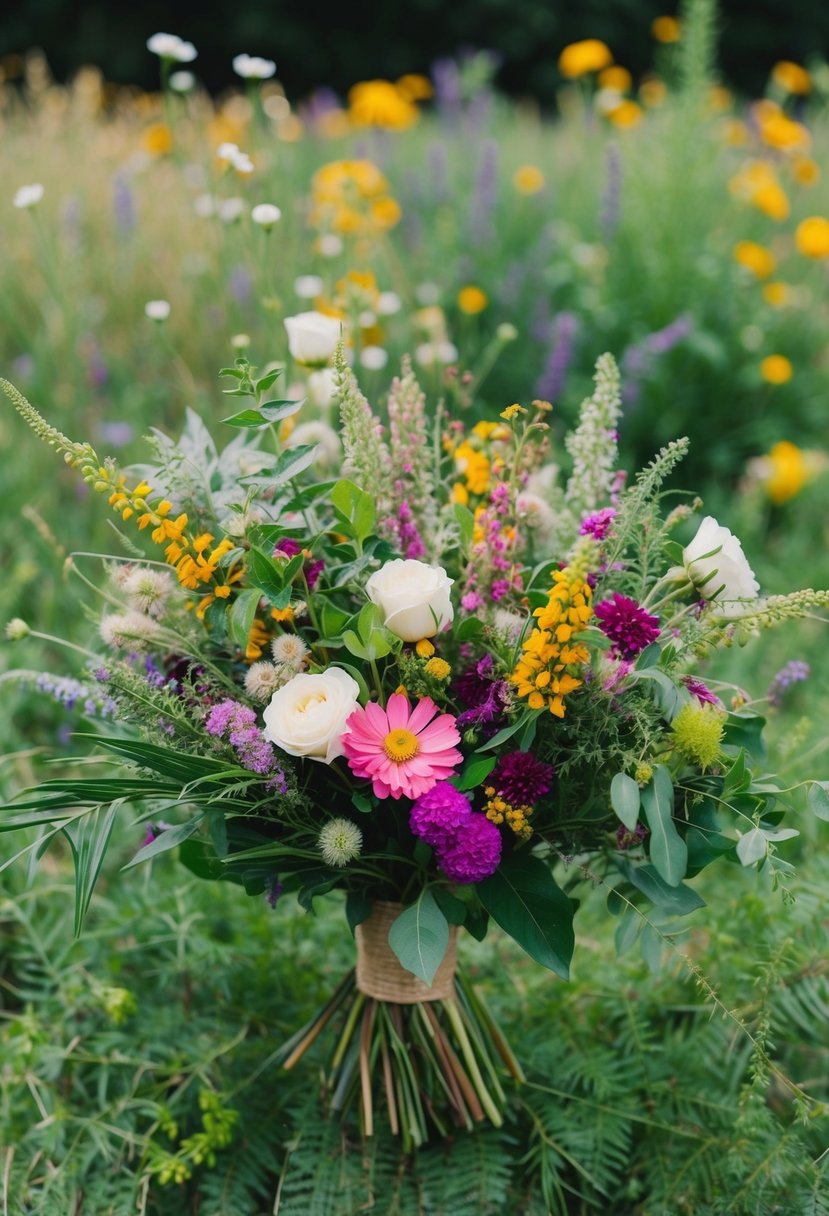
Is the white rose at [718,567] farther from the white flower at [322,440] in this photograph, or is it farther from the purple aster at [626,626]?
the white flower at [322,440]

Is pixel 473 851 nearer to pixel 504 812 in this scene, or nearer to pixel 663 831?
pixel 504 812

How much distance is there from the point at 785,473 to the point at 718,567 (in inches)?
95.4

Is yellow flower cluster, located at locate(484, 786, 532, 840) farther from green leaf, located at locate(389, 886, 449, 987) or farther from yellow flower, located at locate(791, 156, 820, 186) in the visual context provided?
yellow flower, located at locate(791, 156, 820, 186)

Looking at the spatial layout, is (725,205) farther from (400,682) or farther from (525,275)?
(400,682)

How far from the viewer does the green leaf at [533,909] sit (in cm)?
119

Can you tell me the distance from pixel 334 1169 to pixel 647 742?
73 centimetres

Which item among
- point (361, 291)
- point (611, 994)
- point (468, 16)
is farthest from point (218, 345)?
point (468, 16)

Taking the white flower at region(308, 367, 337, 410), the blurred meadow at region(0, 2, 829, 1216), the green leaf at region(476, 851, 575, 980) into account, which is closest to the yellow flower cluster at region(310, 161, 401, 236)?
the blurred meadow at region(0, 2, 829, 1216)

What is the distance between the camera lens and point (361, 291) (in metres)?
1.97

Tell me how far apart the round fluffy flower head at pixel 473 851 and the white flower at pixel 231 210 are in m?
1.28

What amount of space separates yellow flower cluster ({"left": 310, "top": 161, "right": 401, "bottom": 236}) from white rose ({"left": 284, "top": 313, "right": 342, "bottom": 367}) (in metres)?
0.91

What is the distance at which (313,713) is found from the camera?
1.08m

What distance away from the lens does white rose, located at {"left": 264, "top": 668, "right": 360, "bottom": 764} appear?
1079mm

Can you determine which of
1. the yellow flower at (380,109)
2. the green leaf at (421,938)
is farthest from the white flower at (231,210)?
the yellow flower at (380,109)
